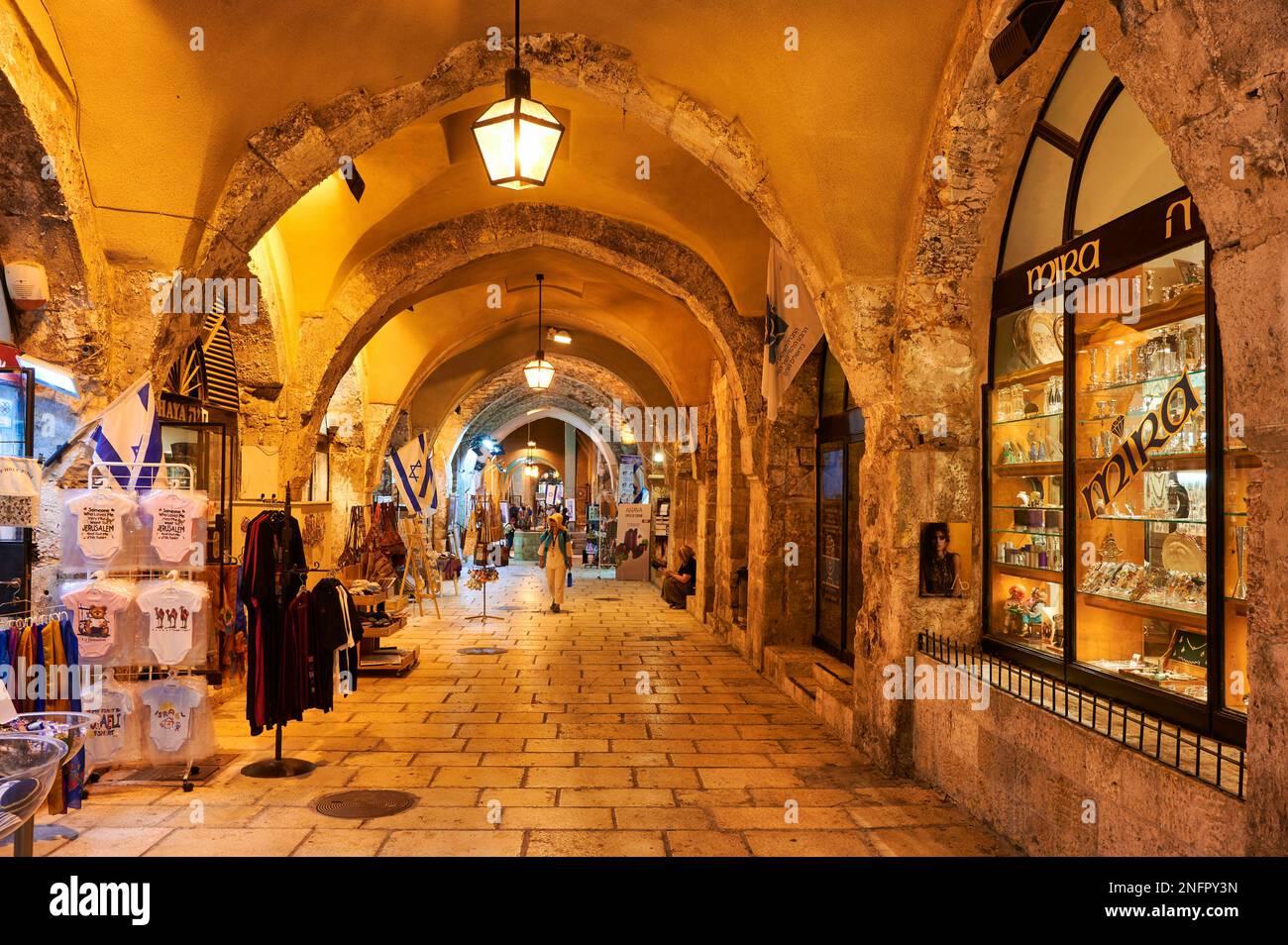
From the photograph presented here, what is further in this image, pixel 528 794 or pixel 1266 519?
pixel 528 794

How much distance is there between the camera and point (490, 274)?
11477mm

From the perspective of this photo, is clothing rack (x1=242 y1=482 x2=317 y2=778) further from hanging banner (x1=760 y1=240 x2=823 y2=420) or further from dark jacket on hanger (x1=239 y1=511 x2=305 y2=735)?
hanging banner (x1=760 y1=240 x2=823 y2=420)

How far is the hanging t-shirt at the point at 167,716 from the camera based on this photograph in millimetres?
4781

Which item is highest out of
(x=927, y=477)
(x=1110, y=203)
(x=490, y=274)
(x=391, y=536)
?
(x=490, y=274)

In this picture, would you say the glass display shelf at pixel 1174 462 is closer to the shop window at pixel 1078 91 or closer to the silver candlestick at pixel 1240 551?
the silver candlestick at pixel 1240 551

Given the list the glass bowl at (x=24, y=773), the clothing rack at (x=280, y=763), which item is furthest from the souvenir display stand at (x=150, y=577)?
the glass bowl at (x=24, y=773)

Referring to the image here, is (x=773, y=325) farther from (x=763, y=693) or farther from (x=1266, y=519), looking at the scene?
(x=1266, y=519)

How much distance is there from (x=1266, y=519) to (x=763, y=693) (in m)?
5.33

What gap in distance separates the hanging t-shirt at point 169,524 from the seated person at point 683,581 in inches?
364

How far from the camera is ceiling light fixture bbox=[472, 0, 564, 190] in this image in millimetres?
4398

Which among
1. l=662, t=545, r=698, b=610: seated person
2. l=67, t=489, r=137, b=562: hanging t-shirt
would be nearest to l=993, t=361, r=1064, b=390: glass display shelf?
l=67, t=489, r=137, b=562: hanging t-shirt

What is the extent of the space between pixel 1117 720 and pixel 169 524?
15.7ft

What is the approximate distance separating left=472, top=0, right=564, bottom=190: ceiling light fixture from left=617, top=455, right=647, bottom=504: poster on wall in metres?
19.0

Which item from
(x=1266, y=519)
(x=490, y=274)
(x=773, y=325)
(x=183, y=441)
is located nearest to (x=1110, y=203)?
(x=1266, y=519)
